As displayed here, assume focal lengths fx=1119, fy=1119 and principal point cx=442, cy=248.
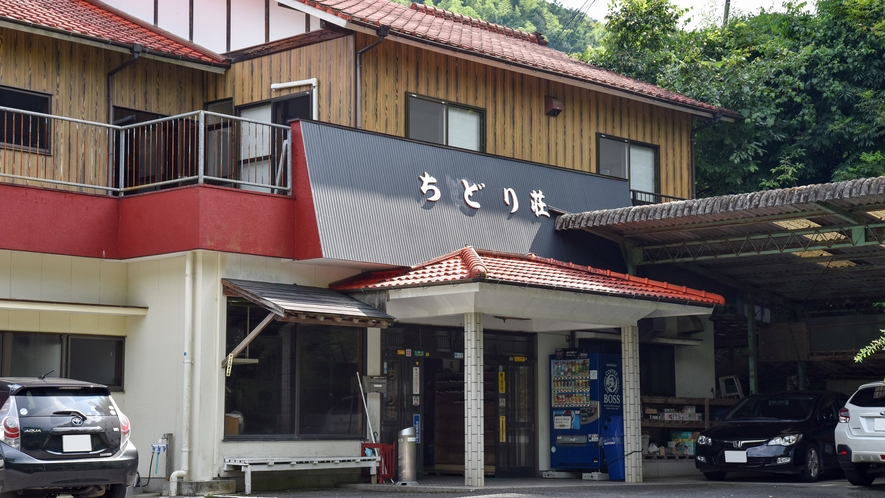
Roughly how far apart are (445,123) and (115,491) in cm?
840

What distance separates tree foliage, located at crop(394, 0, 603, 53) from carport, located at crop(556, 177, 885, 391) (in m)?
38.3

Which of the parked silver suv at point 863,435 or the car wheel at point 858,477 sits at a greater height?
the parked silver suv at point 863,435

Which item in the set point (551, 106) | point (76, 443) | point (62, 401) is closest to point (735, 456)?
point (551, 106)

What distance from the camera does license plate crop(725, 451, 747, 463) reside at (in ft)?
56.1

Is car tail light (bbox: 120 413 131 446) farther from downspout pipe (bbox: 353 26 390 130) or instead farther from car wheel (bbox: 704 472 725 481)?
car wheel (bbox: 704 472 725 481)

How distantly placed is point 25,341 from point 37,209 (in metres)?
1.75

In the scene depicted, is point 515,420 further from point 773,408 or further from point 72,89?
point 72,89

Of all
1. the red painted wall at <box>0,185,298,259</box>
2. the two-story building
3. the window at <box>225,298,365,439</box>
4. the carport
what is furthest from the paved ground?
the carport

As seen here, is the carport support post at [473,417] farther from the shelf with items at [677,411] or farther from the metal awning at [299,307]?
the shelf with items at [677,411]

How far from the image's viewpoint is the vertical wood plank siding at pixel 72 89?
15938 millimetres

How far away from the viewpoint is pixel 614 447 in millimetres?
17719

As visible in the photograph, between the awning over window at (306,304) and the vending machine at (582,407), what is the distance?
4725mm

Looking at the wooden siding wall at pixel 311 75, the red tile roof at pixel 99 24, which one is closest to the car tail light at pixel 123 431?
the wooden siding wall at pixel 311 75

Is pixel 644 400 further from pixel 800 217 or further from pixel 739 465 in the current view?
pixel 800 217
